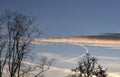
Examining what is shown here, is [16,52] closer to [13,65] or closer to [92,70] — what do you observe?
[13,65]

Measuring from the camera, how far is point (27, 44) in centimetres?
4772

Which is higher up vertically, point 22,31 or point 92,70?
point 22,31

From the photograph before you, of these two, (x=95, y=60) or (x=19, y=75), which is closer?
(x=19, y=75)

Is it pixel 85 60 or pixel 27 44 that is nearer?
pixel 27 44

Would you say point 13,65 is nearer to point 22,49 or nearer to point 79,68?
point 22,49

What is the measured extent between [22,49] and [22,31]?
2082 mm

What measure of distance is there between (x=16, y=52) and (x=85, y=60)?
78.9 ft

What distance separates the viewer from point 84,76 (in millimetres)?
69375

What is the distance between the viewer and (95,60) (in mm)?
68875

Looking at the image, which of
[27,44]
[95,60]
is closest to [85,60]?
[95,60]

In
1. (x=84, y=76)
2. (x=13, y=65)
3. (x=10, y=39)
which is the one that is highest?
(x=10, y=39)

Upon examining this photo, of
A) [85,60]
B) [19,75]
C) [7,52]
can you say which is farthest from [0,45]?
[85,60]

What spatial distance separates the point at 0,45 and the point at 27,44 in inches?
125

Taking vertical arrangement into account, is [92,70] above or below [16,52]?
below
